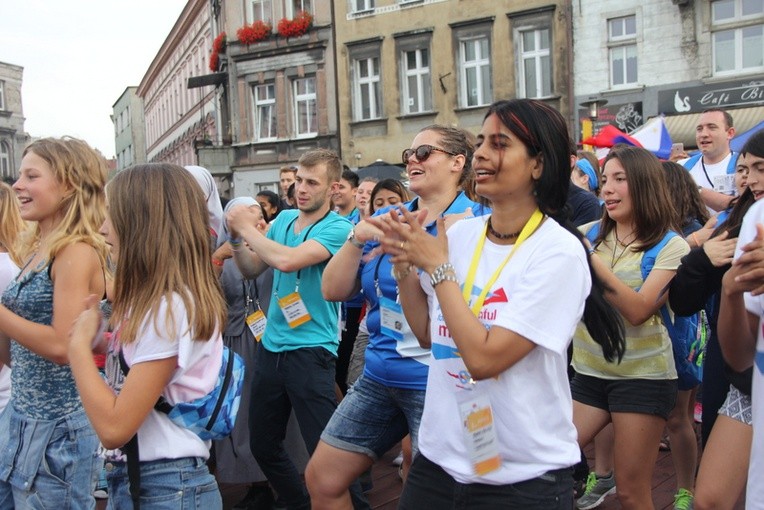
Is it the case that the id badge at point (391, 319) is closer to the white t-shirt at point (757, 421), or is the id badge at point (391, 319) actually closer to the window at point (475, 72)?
the white t-shirt at point (757, 421)

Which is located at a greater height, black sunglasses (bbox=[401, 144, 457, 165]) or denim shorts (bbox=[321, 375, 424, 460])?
black sunglasses (bbox=[401, 144, 457, 165])

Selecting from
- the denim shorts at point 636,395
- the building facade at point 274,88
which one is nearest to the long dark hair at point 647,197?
the denim shorts at point 636,395

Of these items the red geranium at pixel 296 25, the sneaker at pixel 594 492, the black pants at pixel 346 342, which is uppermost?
the red geranium at pixel 296 25

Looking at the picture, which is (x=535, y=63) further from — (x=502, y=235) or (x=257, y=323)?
(x=502, y=235)

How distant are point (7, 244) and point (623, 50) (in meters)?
18.4

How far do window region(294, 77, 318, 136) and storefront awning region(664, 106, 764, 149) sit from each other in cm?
1156

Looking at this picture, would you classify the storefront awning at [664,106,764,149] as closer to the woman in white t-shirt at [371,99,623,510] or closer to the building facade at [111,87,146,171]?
Answer: the woman in white t-shirt at [371,99,623,510]

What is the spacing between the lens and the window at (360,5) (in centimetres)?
2422

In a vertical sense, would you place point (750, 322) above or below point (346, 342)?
above

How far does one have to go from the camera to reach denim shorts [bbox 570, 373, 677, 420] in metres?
3.54

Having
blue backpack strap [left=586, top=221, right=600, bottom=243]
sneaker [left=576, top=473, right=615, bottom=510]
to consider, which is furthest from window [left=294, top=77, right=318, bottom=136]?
blue backpack strap [left=586, top=221, right=600, bottom=243]

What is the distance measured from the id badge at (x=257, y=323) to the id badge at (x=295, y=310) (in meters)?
0.76

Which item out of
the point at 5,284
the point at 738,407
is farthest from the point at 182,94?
the point at 738,407

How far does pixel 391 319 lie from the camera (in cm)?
335
